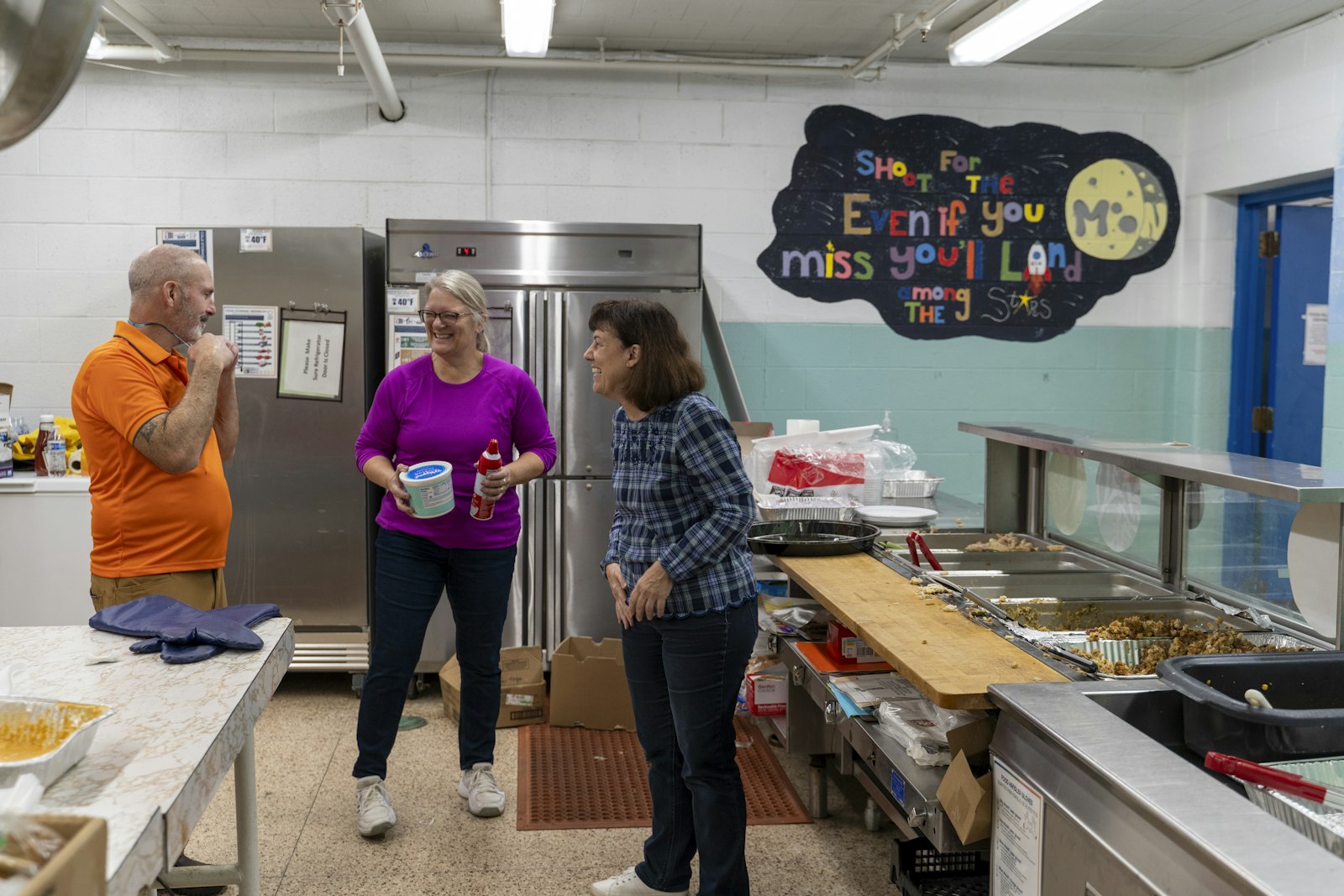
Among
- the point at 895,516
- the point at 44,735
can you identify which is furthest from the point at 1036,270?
the point at 44,735

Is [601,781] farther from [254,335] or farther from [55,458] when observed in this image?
[55,458]

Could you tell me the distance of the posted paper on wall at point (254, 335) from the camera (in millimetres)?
4246

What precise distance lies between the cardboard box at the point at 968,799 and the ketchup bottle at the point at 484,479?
4.62 feet

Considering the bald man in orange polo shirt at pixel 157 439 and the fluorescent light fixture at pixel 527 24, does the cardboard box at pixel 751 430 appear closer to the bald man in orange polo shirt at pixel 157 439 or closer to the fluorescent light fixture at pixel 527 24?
the fluorescent light fixture at pixel 527 24

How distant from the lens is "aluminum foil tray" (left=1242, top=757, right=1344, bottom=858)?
1.37m

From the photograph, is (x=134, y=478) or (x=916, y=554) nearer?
(x=134, y=478)

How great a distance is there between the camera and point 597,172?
5.02 m

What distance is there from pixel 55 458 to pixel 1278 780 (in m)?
4.41

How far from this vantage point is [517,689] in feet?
13.1

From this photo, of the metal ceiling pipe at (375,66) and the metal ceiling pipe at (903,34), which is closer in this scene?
the metal ceiling pipe at (375,66)

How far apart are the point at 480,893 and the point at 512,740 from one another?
1.12m

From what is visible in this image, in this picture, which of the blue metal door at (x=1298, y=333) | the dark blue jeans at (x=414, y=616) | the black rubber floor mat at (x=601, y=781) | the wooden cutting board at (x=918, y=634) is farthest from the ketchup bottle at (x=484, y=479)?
the blue metal door at (x=1298, y=333)

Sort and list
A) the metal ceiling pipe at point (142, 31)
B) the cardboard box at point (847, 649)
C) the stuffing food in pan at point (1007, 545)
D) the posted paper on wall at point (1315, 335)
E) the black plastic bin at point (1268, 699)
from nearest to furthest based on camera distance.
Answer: the black plastic bin at point (1268, 699) < the cardboard box at point (847, 649) < the stuffing food in pan at point (1007, 545) < the metal ceiling pipe at point (142, 31) < the posted paper on wall at point (1315, 335)

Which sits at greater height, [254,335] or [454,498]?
[254,335]
